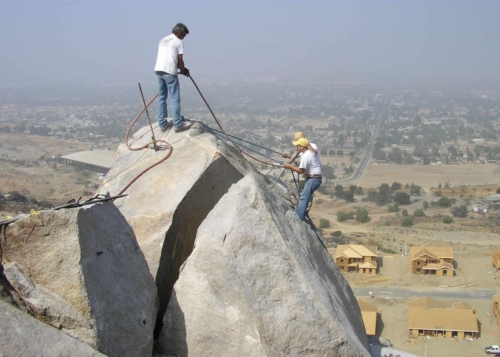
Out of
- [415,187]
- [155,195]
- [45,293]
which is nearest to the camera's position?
[45,293]

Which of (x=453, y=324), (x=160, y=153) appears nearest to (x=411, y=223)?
(x=453, y=324)

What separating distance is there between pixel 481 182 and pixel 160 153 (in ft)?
203

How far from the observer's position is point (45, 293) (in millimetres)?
4457

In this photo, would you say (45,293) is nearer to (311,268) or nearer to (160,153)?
(311,268)

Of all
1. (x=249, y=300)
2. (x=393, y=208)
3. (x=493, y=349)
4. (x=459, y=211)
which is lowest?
(x=393, y=208)

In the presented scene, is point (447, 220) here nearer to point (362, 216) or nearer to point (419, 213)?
point (419, 213)

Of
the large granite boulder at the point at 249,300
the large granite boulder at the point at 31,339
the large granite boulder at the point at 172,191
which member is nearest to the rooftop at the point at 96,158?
the large granite boulder at the point at 172,191

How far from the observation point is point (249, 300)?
212 inches

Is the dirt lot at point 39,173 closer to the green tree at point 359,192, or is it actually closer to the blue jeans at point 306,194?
the blue jeans at point 306,194

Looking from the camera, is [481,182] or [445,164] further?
[445,164]

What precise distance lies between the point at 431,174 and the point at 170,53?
215 feet

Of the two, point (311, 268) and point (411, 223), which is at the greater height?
point (311, 268)

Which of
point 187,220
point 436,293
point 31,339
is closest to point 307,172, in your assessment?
point 187,220

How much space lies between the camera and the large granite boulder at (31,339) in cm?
382
